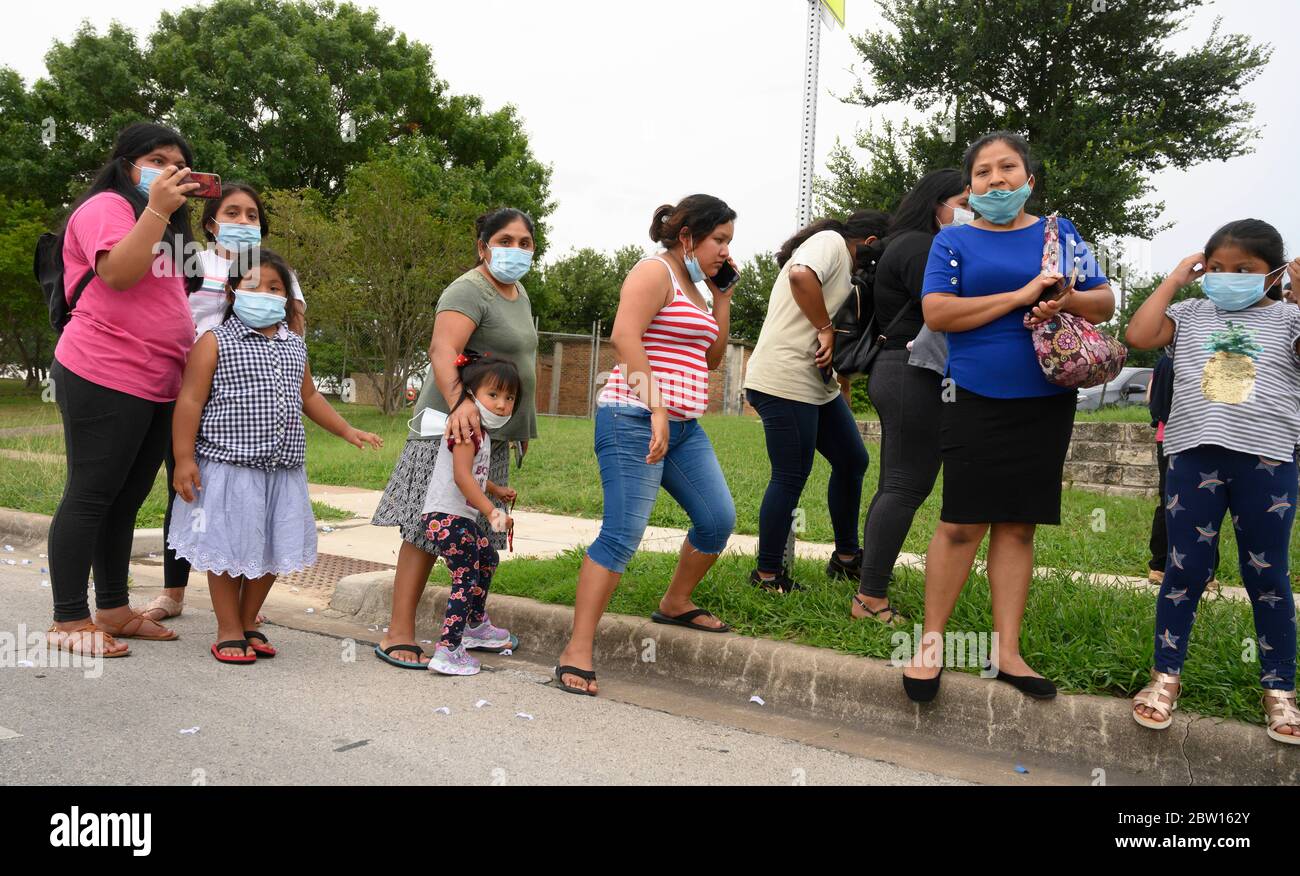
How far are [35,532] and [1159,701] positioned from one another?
6.78m

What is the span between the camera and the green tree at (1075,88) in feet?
55.8

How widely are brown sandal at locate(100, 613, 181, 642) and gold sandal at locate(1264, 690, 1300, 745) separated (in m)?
4.06

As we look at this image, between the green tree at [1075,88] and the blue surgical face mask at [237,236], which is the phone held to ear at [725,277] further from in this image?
the green tree at [1075,88]

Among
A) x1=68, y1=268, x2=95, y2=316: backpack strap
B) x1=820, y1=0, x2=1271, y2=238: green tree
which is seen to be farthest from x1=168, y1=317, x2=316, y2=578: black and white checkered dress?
x1=820, y1=0, x2=1271, y2=238: green tree

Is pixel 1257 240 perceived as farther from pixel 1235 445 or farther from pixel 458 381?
pixel 458 381

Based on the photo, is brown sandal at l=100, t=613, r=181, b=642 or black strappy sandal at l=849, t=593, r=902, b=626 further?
brown sandal at l=100, t=613, r=181, b=642

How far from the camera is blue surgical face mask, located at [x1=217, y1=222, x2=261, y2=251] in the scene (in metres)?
4.26

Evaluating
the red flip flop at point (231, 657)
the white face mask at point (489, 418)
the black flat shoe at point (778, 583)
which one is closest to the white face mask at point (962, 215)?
the black flat shoe at point (778, 583)

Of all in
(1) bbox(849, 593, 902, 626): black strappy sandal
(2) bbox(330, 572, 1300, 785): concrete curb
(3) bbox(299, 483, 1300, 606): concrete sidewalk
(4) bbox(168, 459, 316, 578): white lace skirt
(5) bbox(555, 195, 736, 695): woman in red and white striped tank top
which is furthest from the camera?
(3) bbox(299, 483, 1300, 606): concrete sidewalk

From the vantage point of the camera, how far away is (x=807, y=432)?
15.1 ft

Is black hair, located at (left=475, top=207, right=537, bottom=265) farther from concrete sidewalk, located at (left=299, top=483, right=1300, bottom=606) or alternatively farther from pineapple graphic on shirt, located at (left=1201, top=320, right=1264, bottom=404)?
pineapple graphic on shirt, located at (left=1201, top=320, right=1264, bottom=404)

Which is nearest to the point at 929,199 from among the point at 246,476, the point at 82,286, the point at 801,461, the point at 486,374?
the point at 801,461

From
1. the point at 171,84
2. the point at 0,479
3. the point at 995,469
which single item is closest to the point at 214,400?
the point at 995,469
